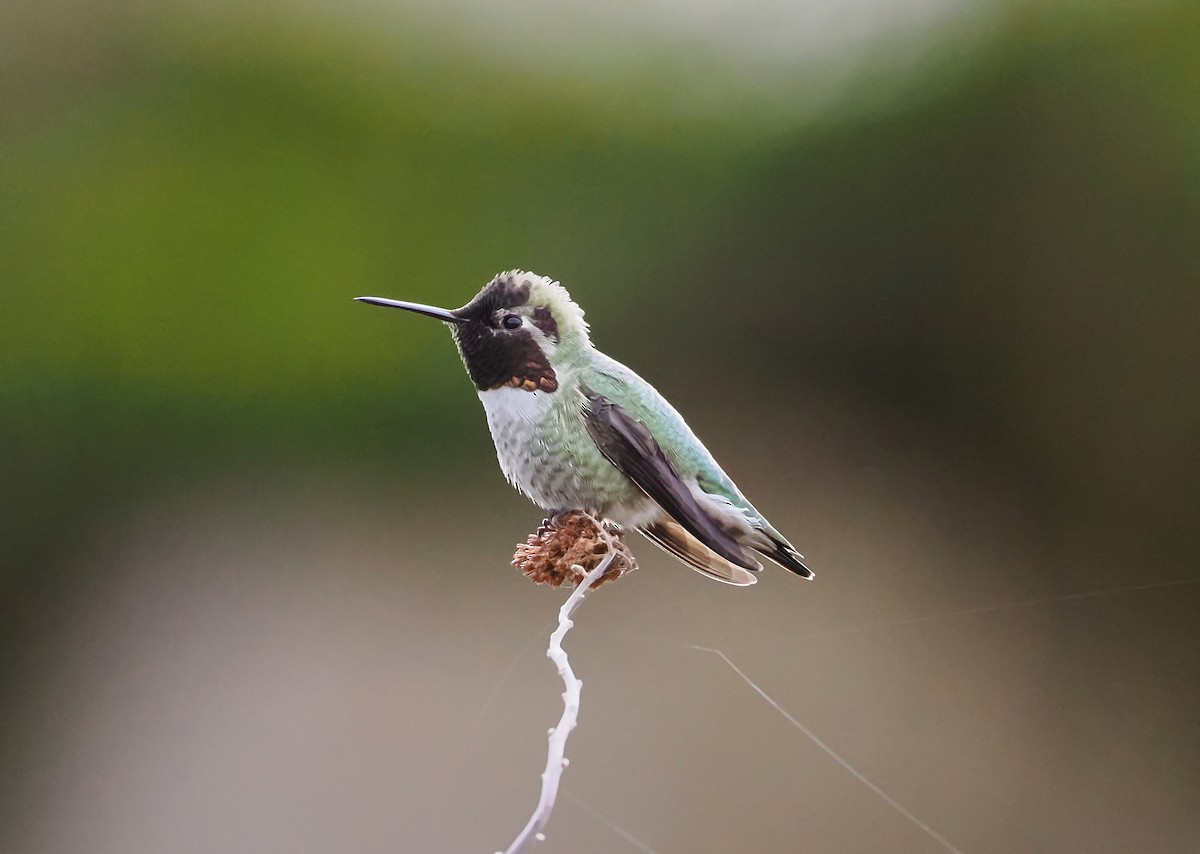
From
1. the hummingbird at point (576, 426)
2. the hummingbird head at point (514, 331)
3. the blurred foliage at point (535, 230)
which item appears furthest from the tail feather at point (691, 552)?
the blurred foliage at point (535, 230)

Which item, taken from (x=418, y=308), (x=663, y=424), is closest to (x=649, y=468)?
(x=663, y=424)

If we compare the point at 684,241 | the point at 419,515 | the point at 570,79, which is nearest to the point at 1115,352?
the point at 684,241

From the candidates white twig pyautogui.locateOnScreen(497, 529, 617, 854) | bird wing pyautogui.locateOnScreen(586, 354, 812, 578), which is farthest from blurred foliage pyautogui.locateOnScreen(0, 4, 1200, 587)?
white twig pyautogui.locateOnScreen(497, 529, 617, 854)

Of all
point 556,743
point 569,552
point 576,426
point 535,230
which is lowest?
point 556,743

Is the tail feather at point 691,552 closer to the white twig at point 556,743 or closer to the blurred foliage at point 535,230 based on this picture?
the white twig at point 556,743

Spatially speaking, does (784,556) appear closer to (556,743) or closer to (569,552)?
(569,552)

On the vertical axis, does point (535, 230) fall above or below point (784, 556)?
above
